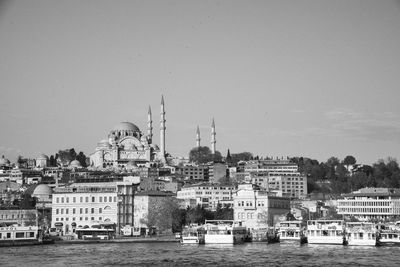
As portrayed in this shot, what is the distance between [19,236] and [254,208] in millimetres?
20026

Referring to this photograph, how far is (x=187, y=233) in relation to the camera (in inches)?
1812

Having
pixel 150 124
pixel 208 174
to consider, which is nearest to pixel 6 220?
pixel 208 174

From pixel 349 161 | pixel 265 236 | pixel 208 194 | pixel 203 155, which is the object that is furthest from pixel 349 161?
pixel 265 236

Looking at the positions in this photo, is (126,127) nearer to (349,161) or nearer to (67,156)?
(67,156)

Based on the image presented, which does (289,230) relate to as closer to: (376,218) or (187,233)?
(187,233)

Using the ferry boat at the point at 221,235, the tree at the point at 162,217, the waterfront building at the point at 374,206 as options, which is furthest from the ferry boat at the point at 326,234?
the waterfront building at the point at 374,206

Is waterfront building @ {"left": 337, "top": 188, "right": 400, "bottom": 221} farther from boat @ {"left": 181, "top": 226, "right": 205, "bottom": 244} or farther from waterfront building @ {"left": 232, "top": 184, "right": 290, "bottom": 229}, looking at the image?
boat @ {"left": 181, "top": 226, "right": 205, "bottom": 244}

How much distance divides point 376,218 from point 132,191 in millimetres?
21083

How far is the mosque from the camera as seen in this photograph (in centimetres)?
9650

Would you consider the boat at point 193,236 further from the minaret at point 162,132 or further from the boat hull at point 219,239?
the minaret at point 162,132

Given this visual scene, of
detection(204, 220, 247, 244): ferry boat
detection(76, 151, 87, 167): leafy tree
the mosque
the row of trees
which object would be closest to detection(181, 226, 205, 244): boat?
detection(204, 220, 247, 244): ferry boat

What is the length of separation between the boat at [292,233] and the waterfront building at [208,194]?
2208 centimetres

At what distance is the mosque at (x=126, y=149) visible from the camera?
9650 centimetres

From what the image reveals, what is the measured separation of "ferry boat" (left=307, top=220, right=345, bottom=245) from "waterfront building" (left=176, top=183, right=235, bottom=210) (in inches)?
960
